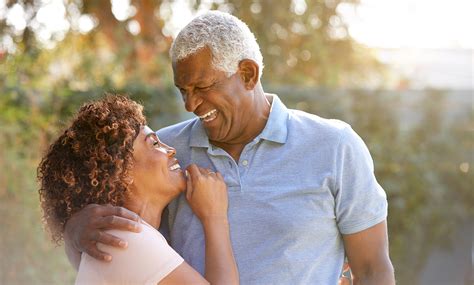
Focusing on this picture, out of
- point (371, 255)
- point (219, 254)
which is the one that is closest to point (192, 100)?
point (219, 254)

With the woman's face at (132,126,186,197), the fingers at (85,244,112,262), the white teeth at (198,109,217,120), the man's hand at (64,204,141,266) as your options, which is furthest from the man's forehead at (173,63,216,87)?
the fingers at (85,244,112,262)

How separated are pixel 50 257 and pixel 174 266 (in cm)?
366

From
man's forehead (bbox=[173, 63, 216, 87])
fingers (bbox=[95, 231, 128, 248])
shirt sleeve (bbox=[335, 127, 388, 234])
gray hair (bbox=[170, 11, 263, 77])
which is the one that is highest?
gray hair (bbox=[170, 11, 263, 77])

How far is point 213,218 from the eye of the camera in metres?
2.67

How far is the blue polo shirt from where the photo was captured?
8.79 ft

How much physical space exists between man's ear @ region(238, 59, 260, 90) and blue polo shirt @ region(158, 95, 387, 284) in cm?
16

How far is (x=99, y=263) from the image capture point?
2492 mm

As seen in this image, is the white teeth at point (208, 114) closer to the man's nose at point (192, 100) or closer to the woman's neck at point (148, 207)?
the man's nose at point (192, 100)

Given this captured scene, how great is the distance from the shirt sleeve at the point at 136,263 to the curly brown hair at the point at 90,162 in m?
0.17

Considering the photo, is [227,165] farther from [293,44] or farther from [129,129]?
[293,44]

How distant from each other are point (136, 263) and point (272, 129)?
2.19 feet

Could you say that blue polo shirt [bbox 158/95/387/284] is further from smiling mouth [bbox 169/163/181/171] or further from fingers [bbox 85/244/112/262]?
fingers [bbox 85/244/112/262]

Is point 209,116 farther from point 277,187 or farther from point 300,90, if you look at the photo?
point 300,90

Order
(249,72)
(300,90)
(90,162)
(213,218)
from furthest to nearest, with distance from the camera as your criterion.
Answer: (300,90), (249,72), (213,218), (90,162)
